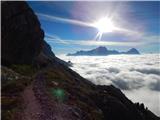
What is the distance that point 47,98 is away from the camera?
37.9 metres

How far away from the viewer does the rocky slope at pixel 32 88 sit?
32.2m

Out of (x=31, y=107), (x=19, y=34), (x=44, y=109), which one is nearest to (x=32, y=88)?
(x=31, y=107)

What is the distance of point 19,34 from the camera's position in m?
89.8

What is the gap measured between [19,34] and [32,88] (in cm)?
4920

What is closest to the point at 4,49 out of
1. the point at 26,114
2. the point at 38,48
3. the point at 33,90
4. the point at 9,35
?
the point at 9,35

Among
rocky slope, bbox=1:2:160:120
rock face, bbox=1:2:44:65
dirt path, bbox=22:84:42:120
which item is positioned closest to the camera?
dirt path, bbox=22:84:42:120

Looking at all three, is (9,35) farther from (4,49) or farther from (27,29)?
(27,29)

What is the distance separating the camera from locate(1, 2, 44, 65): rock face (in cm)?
8286

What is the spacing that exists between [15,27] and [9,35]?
4.50 m

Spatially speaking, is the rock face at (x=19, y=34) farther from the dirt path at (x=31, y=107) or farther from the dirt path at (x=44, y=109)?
the dirt path at (x=44, y=109)

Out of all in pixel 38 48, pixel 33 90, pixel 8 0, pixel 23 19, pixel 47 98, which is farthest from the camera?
pixel 38 48

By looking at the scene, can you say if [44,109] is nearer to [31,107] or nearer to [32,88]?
[31,107]

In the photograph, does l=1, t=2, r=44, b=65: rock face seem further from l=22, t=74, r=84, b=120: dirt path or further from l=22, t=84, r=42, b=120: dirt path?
l=22, t=74, r=84, b=120: dirt path

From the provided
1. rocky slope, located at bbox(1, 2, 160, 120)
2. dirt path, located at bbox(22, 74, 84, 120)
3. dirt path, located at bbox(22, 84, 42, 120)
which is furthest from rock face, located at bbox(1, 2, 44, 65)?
dirt path, located at bbox(22, 74, 84, 120)
